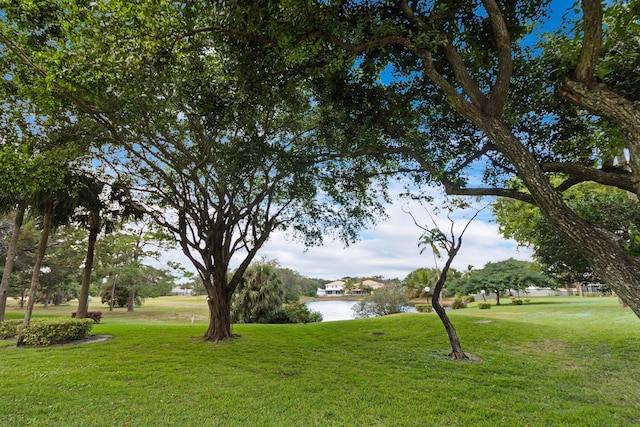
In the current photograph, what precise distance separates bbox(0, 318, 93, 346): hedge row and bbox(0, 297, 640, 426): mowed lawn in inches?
21.4

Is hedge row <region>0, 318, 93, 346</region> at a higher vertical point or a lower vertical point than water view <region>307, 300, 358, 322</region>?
higher

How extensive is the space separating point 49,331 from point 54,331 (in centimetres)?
14

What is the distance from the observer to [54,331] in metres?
10.2

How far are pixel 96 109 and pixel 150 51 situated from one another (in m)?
3.03

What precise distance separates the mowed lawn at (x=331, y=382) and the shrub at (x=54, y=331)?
1.69ft

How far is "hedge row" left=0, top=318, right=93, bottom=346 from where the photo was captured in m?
9.87

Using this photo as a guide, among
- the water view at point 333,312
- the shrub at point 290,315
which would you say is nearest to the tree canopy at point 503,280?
the water view at point 333,312

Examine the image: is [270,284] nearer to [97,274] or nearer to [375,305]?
[375,305]

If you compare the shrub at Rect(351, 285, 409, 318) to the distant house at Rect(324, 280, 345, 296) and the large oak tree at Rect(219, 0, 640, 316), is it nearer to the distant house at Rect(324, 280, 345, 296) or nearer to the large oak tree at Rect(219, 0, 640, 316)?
the large oak tree at Rect(219, 0, 640, 316)

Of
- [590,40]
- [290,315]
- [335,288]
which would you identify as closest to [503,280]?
[290,315]

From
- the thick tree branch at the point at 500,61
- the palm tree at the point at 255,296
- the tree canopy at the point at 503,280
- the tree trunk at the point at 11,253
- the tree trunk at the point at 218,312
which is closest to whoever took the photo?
the thick tree branch at the point at 500,61

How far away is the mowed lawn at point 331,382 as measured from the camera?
14.1 ft

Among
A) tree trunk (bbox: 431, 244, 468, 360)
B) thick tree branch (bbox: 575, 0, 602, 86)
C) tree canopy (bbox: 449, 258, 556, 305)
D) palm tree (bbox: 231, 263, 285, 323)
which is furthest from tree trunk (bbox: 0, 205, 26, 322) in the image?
tree canopy (bbox: 449, 258, 556, 305)

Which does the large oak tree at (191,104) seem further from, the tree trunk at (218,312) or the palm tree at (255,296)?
the palm tree at (255,296)
